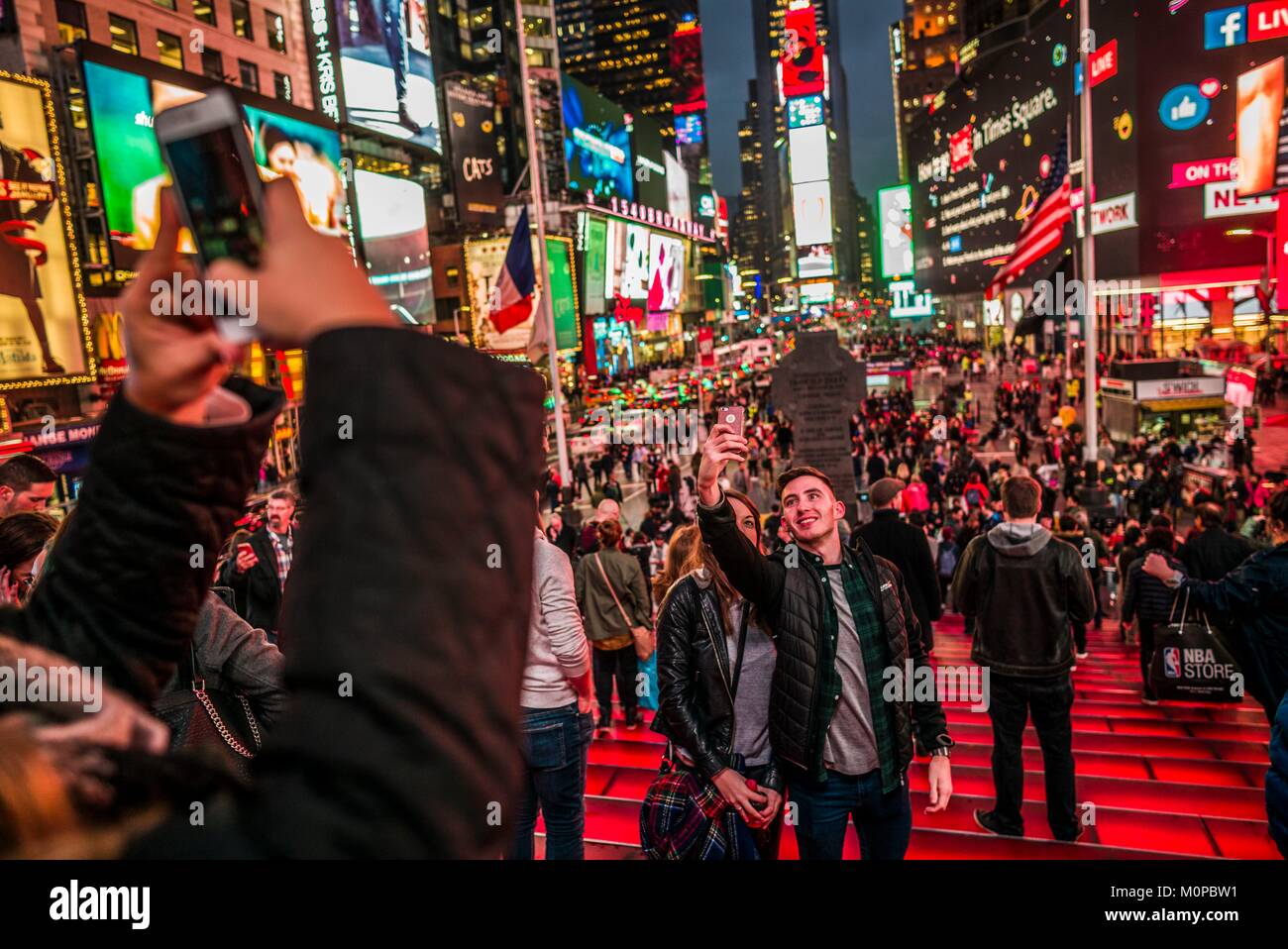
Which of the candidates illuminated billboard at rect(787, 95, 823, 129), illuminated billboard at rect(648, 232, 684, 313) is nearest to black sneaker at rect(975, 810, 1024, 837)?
illuminated billboard at rect(648, 232, 684, 313)

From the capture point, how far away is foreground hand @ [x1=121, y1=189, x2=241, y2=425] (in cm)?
94

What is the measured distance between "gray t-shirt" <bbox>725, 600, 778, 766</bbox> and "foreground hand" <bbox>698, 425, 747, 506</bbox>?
2.08ft

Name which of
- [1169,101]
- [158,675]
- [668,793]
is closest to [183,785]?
[158,675]

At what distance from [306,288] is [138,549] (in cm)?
49

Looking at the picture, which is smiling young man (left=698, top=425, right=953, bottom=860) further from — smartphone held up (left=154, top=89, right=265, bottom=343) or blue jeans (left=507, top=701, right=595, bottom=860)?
smartphone held up (left=154, top=89, right=265, bottom=343)

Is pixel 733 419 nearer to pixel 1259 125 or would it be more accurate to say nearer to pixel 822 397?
pixel 822 397

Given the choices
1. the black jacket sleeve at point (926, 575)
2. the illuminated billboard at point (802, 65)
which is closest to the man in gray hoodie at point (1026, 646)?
the black jacket sleeve at point (926, 575)

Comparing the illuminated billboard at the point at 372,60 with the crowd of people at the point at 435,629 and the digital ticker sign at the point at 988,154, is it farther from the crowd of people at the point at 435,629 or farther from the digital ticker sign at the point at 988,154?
the crowd of people at the point at 435,629

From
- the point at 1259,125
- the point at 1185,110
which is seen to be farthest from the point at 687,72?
the point at 1259,125

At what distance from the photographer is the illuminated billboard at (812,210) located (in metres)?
102

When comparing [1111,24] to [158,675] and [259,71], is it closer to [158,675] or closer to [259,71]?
[259,71]

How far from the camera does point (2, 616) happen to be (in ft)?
3.62

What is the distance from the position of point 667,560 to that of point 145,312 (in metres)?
4.22

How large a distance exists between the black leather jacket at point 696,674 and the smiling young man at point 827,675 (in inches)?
9.2
